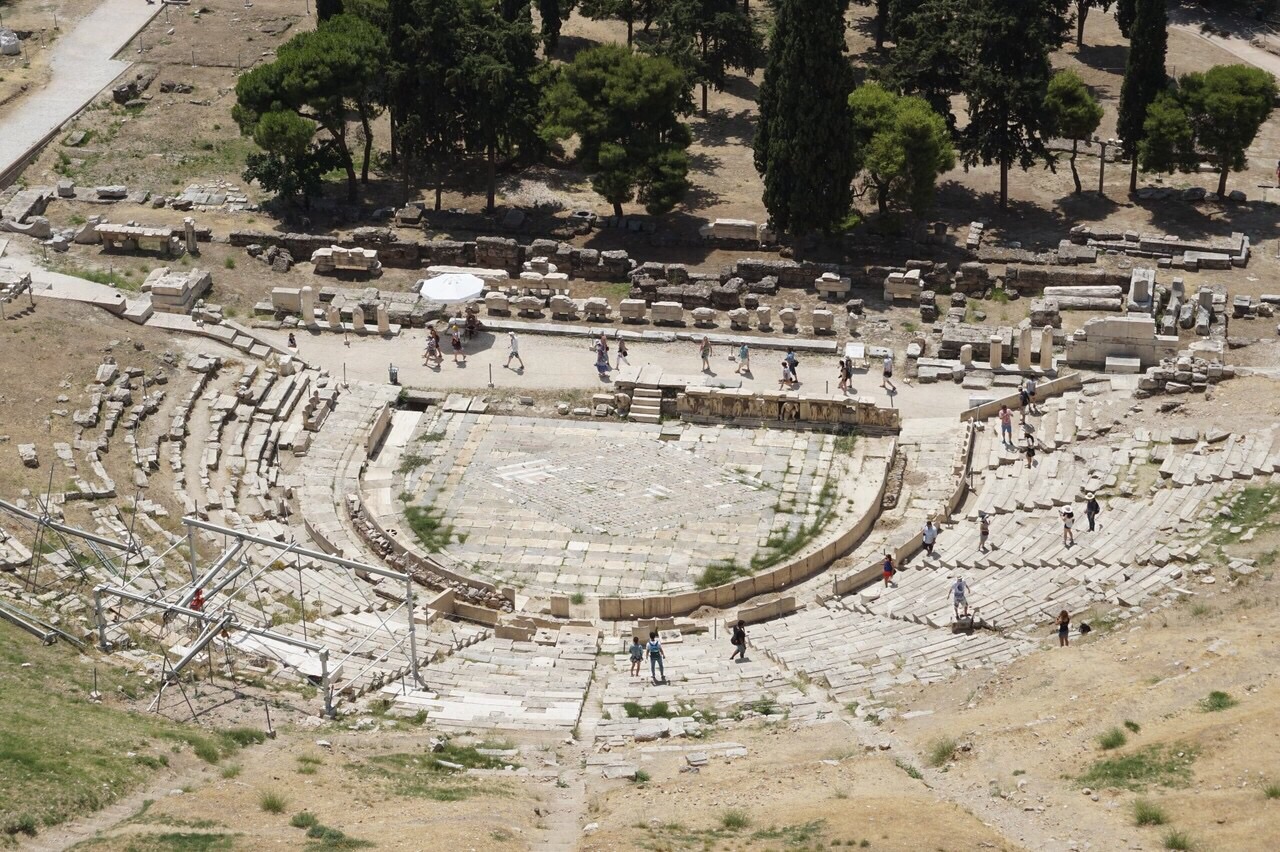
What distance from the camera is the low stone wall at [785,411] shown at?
6700cm

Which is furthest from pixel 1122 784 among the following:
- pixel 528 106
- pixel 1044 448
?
pixel 528 106

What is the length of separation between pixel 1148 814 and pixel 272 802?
56.6ft

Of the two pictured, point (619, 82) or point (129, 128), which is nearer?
point (619, 82)

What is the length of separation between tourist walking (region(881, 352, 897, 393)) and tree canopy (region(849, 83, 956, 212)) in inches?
441

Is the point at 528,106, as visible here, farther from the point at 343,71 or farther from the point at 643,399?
the point at 643,399

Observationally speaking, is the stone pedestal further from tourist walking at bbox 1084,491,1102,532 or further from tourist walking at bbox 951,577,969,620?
tourist walking at bbox 1084,491,1102,532

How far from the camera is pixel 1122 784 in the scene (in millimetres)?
42562

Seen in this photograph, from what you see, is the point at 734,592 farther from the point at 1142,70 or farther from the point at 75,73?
the point at 75,73

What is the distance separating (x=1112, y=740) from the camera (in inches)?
1753

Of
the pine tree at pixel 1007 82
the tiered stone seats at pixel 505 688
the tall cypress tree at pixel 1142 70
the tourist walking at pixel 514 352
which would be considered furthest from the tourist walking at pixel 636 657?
the tall cypress tree at pixel 1142 70

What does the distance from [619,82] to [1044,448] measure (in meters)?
24.3

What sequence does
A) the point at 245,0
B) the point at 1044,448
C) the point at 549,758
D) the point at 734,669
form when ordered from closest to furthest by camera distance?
the point at 549,758 → the point at 734,669 → the point at 1044,448 → the point at 245,0

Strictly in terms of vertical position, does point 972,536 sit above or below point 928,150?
below

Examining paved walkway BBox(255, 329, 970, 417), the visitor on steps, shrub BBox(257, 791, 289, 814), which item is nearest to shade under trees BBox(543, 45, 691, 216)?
paved walkway BBox(255, 329, 970, 417)
